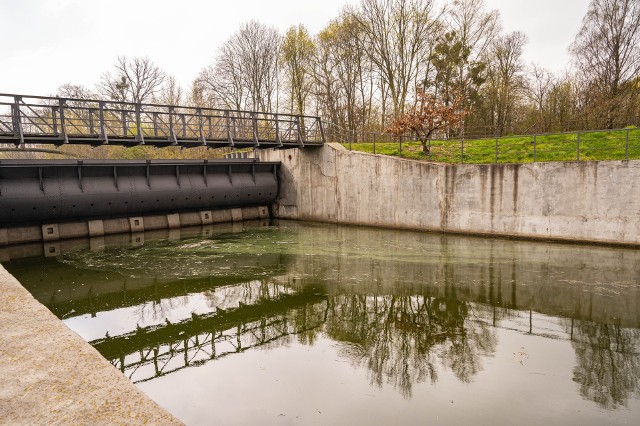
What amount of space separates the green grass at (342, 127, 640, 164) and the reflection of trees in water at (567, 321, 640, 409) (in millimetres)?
9440

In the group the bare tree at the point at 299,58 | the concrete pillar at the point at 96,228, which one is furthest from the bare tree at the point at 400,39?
the concrete pillar at the point at 96,228

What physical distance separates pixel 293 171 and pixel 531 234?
41.8 ft

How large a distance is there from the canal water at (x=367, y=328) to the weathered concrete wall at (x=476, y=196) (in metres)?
1.21

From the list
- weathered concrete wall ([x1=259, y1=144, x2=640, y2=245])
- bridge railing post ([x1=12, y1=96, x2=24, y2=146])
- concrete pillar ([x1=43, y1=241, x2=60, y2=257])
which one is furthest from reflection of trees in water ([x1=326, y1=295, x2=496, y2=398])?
bridge railing post ([x1=12, y1=96, x2=24, y2=146])

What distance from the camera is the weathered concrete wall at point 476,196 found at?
13500 millimetres

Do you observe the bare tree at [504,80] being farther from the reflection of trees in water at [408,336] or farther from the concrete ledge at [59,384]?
the concrete ledge at [59,384]

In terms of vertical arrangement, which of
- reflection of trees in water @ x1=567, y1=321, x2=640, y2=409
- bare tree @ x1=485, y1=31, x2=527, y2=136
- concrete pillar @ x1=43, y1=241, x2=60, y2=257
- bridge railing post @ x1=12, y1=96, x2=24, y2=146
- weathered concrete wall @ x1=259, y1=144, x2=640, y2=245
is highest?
bare tree @ x1=485, y1=31, x2=527, y2=136

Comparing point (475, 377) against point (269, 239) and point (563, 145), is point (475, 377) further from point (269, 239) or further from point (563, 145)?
point (563, 145)

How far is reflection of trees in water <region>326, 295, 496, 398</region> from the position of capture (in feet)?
19.5

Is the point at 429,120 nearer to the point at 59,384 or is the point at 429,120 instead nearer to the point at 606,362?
the point at 606,362

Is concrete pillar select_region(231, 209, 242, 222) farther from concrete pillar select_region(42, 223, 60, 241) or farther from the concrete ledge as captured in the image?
the concrete ledge

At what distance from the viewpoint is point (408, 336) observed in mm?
7176

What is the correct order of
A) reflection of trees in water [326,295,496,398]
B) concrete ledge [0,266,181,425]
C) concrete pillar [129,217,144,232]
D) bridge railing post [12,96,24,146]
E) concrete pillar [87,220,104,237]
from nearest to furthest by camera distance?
concrete ledge [0,266,181,425]
reflection of trees in water [326,295,496,398]
bridge railing post [12,96,24,146]
concrete pillar [87,220,104,237]
concrete pillar [129,217,144,232]

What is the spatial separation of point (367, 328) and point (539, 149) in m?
13.7
